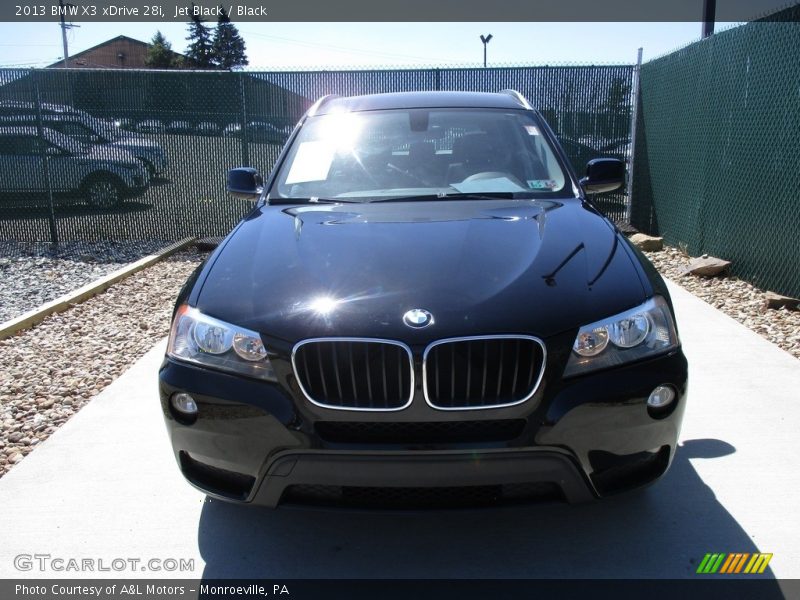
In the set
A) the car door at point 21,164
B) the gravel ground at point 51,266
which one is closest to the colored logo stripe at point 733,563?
the gravel ground at point 51,266

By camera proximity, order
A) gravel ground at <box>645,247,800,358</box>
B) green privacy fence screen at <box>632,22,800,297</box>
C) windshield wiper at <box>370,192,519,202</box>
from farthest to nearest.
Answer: green privacy fence screen at <box>632,22,800,297</box>
gravel ground at <box>645,247,800,358</box>
windshield wiper at <box>370,192,519,202</box>

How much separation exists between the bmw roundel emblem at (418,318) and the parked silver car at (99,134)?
27.0 feet

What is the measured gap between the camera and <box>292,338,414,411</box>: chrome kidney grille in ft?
7.74

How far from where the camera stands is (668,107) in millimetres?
8867

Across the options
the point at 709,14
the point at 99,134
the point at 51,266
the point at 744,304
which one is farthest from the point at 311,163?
the point at 709,14

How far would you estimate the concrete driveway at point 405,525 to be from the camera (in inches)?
107

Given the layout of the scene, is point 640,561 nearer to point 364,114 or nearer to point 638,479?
point 638,479

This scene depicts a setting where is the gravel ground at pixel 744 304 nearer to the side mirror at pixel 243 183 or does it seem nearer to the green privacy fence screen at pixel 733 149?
the green privacy fence screen at pixel 733 149

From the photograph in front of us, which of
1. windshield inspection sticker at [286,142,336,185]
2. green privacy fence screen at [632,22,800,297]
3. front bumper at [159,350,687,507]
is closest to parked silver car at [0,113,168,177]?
windshield inspection sticker at [286,142,336,185]

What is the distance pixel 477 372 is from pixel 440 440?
25 cm

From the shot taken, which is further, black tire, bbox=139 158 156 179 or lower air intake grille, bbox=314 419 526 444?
black tire, bbox=139 158 156 179

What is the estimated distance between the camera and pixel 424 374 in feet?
7.69

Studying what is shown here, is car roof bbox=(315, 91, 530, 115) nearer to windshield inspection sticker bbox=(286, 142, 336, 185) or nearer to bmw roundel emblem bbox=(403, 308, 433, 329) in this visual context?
windshield inspection sticker bbox=(286, 142, 336, 185)

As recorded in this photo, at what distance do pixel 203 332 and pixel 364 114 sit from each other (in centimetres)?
215
